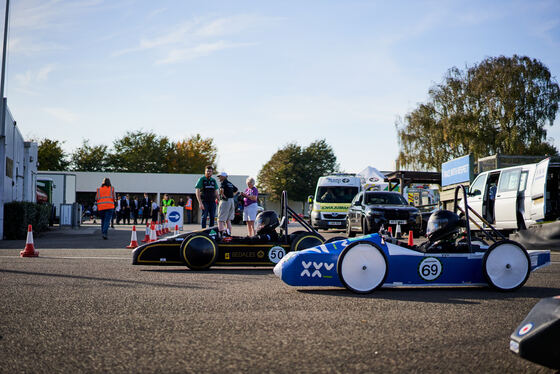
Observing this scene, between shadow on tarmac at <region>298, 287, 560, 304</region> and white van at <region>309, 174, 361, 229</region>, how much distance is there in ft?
51.1

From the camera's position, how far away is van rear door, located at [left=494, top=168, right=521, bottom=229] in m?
13.6

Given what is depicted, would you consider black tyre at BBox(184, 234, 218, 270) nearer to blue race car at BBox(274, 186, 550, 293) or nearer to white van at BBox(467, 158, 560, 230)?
blue race car at BBox(274, 186, 550, 293)

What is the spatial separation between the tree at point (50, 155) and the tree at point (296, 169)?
1086 inches

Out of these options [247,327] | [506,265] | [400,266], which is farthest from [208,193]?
[247,327]

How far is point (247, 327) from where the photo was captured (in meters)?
4.12

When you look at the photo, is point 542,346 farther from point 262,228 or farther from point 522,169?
point 522,169

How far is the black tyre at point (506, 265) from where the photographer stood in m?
6.14

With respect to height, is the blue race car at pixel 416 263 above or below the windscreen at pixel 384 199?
below

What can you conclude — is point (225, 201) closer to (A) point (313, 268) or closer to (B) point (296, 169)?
(A) point (313, 268)

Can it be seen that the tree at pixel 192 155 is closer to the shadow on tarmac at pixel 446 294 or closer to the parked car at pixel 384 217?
the parked car at pixel 384 217

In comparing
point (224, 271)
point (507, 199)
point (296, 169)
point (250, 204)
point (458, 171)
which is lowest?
point (224, 271)

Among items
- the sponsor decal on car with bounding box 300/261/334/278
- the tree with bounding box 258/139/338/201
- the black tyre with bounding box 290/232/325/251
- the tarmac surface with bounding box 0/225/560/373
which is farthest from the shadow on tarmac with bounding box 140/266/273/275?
the tree with bounding box 258/139/338/201

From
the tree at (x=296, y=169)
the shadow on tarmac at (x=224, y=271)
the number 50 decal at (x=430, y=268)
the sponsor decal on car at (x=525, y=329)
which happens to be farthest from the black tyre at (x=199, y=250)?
the tree at (x=296, y=169)

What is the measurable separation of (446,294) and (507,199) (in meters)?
9.06
